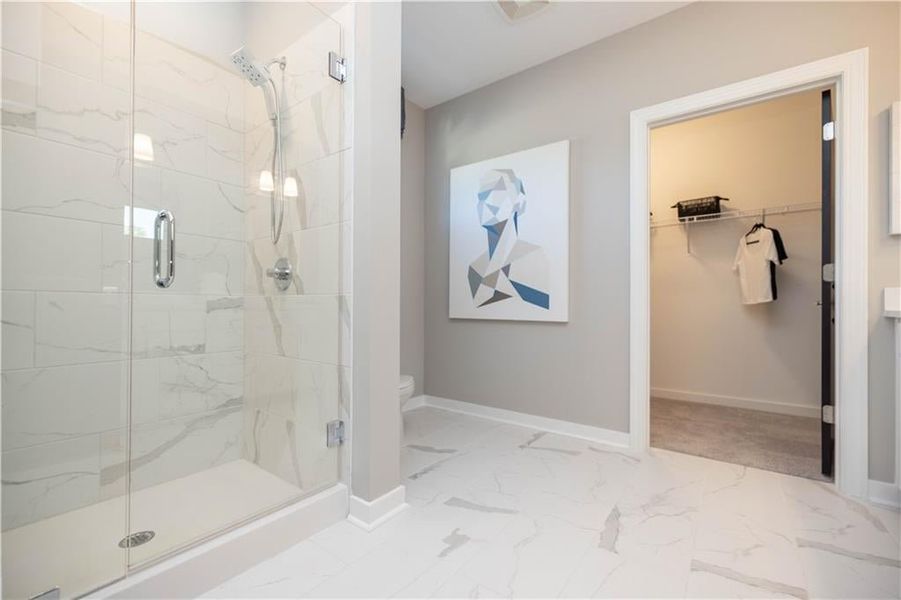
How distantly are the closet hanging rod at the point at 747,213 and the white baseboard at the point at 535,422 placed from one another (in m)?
2.22

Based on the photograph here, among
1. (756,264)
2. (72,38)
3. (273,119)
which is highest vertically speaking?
(72,38)

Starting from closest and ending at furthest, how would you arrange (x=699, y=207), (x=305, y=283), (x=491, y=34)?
(x=305, y=283)
(x=491, y=34)
(x=699, y=207)

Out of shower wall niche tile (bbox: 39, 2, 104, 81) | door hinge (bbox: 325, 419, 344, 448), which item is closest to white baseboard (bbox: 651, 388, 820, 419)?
door hinge (bbox: 325, 419, 344, 448)

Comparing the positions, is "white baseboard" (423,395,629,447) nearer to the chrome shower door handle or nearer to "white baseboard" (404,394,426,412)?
"white baseboard" (404,394,426,412)

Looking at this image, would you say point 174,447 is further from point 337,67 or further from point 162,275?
point 337,67

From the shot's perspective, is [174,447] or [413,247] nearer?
[174,447]

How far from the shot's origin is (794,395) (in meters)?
3.14

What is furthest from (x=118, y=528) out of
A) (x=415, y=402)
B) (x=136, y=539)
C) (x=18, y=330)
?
(x=415, y=402)

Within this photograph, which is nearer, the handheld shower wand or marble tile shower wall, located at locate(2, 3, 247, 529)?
marble tile shower wall, located at locate(2, 3, 247, 529)

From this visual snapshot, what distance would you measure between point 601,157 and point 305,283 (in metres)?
1.92

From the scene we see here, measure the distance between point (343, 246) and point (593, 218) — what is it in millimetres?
1626

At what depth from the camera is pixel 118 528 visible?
1.38 metres

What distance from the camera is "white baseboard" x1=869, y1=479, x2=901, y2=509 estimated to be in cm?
167

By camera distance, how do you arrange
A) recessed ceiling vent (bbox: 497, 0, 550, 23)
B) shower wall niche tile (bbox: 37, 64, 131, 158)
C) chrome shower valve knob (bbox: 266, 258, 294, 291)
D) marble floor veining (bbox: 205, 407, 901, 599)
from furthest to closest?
recessed ceiling vent (bbox: 497, 0, 550, 23)
chrome shower valve knob (bbox: 266, 258, 294, 291)
shower wall niche tile (bbox: 37, 64, 131, 158)
marble floor veining (bbox: 205, 407, 901, 599)
